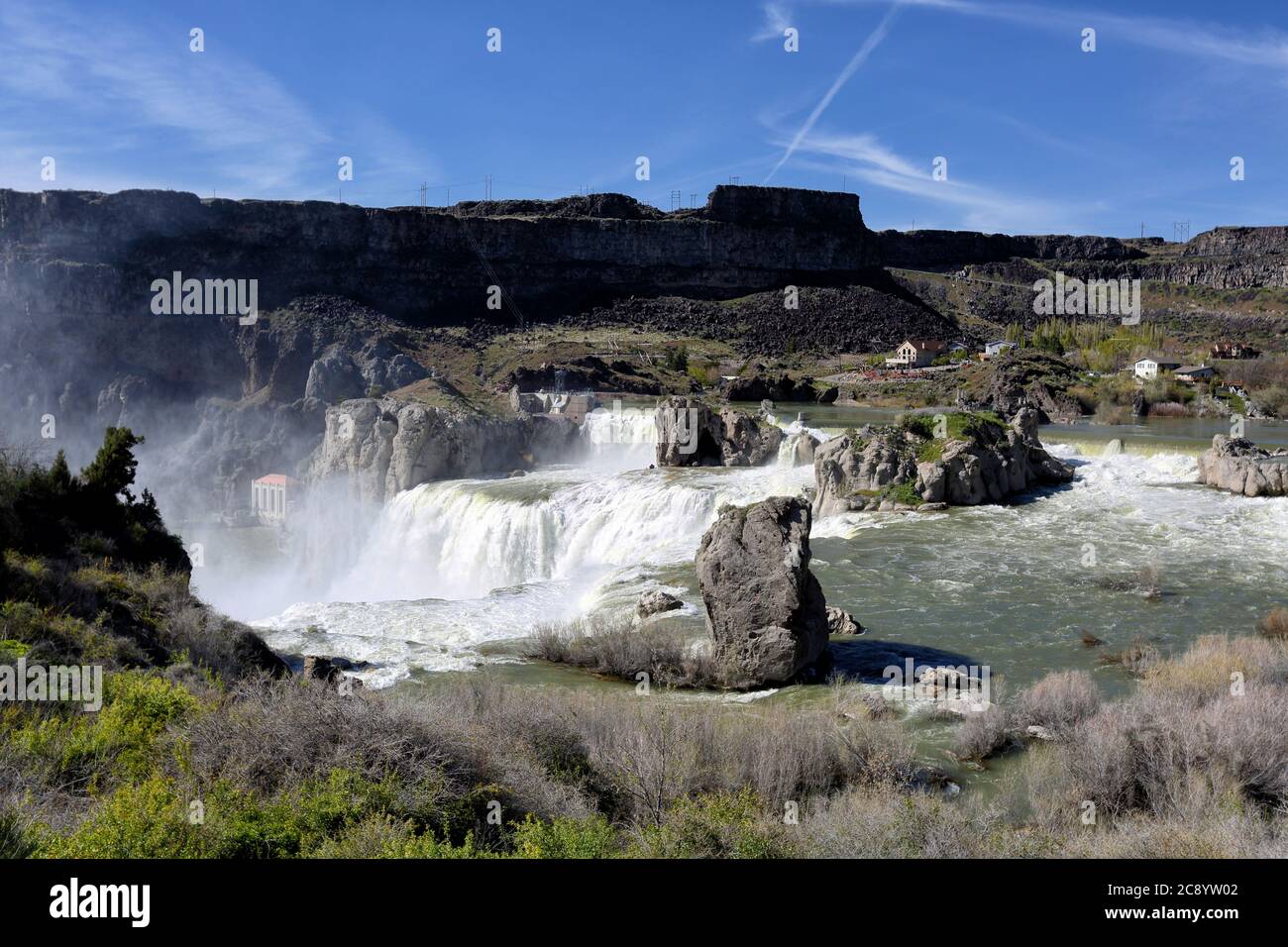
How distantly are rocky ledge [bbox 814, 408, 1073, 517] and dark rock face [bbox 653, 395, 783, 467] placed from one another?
648 centimetres

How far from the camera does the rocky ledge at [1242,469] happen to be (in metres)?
22.0

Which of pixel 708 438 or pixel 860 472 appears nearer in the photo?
pixel 860 472

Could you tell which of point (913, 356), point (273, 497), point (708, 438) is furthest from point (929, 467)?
point (913, 356)

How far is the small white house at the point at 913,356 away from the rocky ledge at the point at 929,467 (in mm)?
46827

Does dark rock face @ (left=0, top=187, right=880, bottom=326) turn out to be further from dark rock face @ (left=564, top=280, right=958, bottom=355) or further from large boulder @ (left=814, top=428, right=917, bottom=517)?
large boulder @ (left=814, top=428, right=917, bottom=517)

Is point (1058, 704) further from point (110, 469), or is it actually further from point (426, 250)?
point (426, 250)

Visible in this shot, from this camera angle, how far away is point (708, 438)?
1278 inches

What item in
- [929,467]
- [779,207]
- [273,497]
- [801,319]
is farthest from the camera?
[779,207]

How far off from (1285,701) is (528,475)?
27.7 m

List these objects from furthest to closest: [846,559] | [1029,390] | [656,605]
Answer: [1029,390] → [846,559] → [656,605]

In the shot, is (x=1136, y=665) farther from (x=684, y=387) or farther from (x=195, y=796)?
(x=684, y=387)

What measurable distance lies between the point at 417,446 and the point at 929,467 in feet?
62.6

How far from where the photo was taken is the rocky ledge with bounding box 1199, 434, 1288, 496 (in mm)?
21969

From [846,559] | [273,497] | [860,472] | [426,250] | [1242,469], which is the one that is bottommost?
[273,497]
